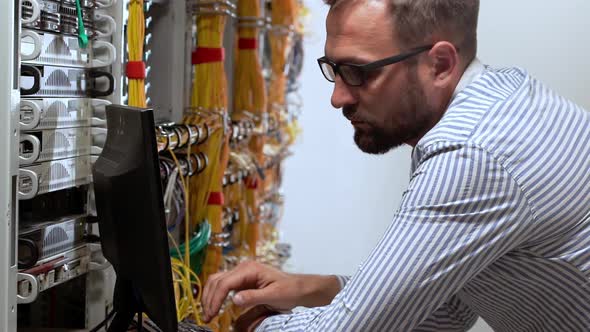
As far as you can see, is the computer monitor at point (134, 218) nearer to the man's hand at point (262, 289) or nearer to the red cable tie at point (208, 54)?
the man's hand at point (262, 289)

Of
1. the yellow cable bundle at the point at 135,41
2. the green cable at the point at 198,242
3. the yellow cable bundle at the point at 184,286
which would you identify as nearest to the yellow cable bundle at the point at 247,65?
the green cable at the point at 198,242

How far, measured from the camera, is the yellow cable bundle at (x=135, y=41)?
1710 mm

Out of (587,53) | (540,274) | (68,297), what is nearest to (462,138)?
(540,274)

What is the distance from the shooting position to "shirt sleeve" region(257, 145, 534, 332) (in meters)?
1.20

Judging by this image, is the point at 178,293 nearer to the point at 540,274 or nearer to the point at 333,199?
the point at 540,274

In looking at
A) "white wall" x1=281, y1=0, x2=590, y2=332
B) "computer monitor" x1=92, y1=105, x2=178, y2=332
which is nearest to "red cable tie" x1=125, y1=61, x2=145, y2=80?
"computer monitor" x1=92, y1=105, x2=178, y2=332

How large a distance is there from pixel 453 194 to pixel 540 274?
258mm

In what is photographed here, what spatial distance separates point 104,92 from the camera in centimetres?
166

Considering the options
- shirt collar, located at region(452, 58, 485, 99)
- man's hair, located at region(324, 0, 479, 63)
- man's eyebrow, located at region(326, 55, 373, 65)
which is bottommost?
shirt collar, located at region(452, 58, 485, 99)

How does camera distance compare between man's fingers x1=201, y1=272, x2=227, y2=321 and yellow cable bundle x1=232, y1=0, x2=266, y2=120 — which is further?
yellow cable bundle x1=232, y1=0, x2=266, y2=120

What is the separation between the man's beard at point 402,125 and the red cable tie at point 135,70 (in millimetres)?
500

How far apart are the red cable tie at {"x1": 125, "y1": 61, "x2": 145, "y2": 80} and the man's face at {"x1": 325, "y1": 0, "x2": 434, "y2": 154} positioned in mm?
471

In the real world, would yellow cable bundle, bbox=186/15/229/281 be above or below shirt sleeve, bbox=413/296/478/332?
above

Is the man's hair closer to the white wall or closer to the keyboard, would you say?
the keyboard
